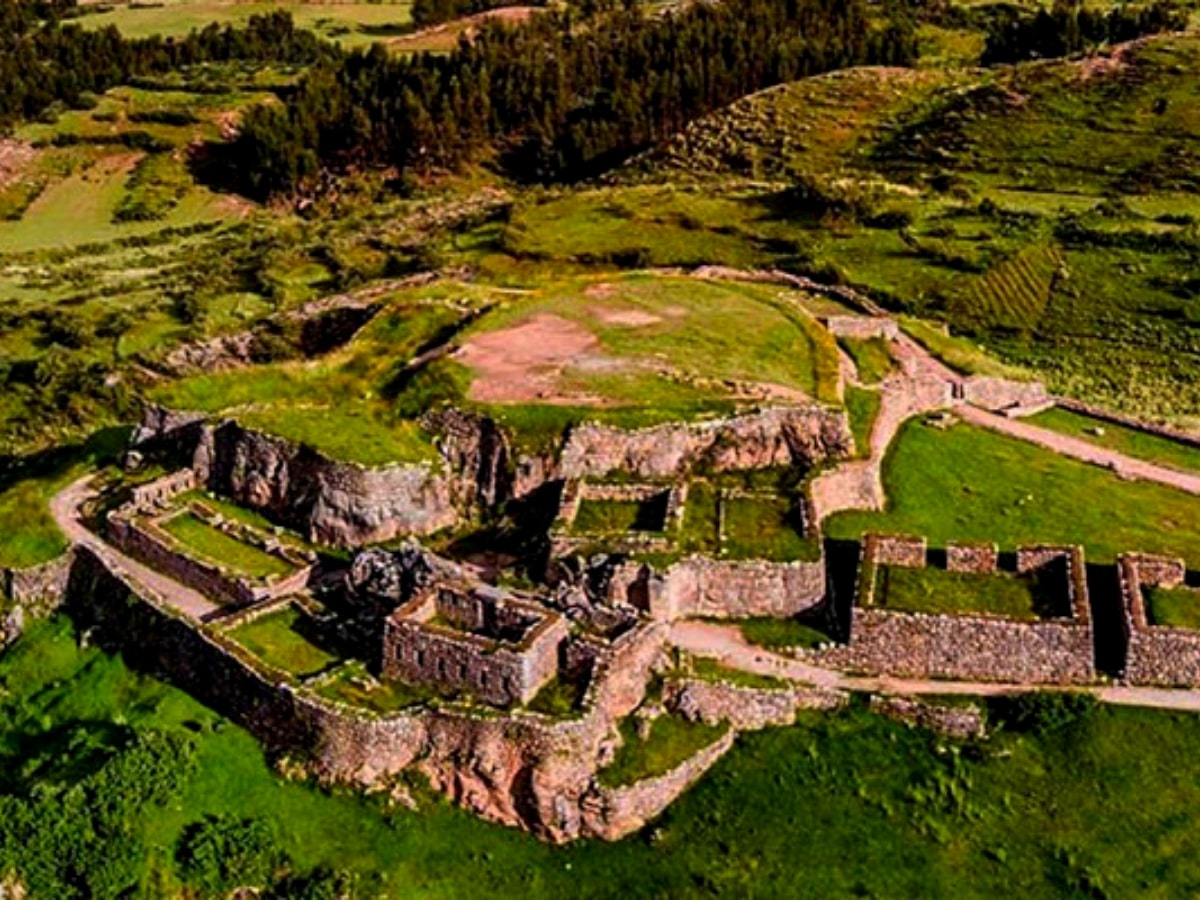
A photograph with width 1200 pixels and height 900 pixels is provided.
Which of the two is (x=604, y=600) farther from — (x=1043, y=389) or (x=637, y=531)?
(x=1043, y=389)

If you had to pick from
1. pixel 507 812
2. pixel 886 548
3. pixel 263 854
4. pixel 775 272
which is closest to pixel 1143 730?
pixel 886 548

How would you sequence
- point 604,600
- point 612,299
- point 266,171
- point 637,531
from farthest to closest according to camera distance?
1. point 266,171
2. point 612,299
3. point 637,531
4. point 604,600

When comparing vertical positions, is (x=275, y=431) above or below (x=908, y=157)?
above

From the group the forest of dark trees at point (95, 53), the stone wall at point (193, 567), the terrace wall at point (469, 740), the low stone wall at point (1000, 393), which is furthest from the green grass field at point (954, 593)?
the forest of dark trees at point (95, 53)

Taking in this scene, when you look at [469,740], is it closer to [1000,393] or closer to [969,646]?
[969,646]

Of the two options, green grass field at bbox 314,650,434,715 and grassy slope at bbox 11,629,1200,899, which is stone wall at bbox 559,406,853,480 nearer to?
green grass field at bbox 314,650,434,715

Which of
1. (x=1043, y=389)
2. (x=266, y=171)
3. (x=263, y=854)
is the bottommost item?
(x=266, y=171)

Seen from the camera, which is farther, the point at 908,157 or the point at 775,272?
the point at 908,157
